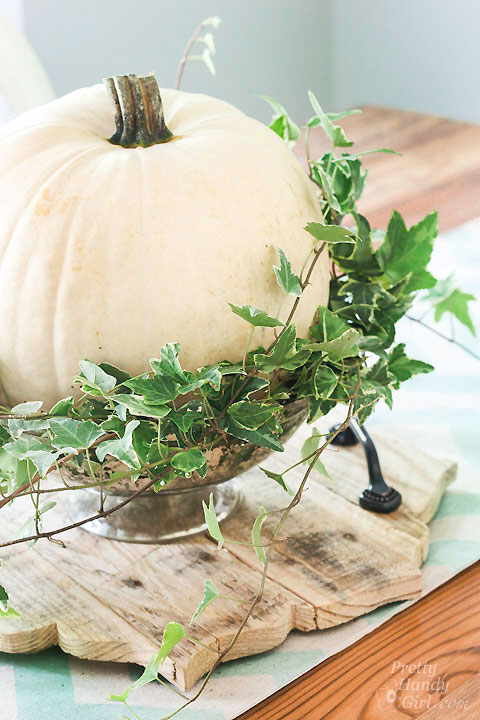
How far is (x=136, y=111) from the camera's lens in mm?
528

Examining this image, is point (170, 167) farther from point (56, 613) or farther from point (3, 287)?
point (56, 613)

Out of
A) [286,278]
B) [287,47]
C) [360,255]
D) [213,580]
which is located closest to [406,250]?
[360,255]

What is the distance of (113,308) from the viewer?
18.8 inches

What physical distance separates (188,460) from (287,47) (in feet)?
6.83

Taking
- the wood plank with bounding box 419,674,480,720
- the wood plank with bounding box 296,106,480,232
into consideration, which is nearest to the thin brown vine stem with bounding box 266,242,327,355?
the wood plank with bounding box 419,674,480,720

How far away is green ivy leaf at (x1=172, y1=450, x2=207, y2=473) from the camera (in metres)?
0.46

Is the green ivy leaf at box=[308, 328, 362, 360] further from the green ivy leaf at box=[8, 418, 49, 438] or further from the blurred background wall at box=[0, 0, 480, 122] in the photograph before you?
the blurred background wall at box=[0, 0, 480, 122]

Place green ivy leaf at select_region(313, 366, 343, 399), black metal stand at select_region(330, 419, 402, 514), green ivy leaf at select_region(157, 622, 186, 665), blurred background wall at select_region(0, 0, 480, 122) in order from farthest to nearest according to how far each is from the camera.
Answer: blurred background wall at select_region(0, 0, 480, 122)
black metal stand at select_region(330, 419, 402, 514)
green ivy leaf at select_region(313, 366, 343, 399)
green ivy leaf at select_region(157, 622, 186, 665)

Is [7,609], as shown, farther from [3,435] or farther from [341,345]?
[341,345]

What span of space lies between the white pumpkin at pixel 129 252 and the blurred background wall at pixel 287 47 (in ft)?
4.72

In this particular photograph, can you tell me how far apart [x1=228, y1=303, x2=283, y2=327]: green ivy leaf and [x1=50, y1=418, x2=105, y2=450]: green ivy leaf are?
94mm

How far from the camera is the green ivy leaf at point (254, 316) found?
0.46m

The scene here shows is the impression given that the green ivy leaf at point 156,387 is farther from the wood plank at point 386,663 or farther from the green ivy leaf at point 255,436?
the wood plank at point 386,663

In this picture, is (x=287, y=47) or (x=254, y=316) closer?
(x=254, y=316)
